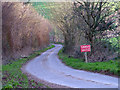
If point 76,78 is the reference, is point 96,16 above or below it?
above

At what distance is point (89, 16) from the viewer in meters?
21.7

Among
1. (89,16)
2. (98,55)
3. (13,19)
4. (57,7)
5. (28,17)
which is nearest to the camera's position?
(98,55)

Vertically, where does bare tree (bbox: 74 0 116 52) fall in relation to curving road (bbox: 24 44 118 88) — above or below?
above

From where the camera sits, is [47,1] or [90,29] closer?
[90,29]

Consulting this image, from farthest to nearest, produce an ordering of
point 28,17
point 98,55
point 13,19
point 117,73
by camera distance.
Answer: point 28,17 < point 13,19 < point 98,55 < point 117,73

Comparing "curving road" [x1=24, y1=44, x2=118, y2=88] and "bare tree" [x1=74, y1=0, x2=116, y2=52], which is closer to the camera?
"curving road" [x1=24, y1=44, x2=118, y2=88]

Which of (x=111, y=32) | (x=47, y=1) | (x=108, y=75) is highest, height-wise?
(x=47, y=1)

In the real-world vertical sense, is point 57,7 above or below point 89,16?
above

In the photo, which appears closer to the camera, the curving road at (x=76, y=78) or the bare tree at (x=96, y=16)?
the curving road at (x=76, y=78)

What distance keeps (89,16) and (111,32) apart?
3234 mm

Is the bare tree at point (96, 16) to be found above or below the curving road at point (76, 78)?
above

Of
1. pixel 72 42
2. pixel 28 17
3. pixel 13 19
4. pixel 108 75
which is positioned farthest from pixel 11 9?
pixel 108 75

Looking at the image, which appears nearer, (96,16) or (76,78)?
(76,78)

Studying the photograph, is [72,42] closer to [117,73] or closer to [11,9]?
[11,9]
